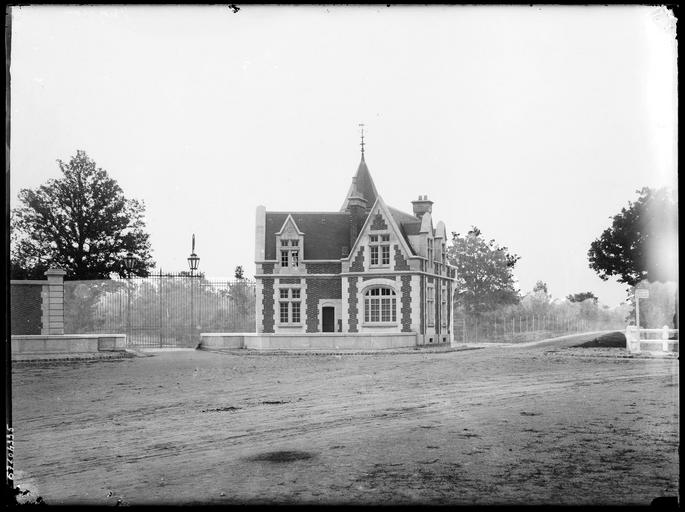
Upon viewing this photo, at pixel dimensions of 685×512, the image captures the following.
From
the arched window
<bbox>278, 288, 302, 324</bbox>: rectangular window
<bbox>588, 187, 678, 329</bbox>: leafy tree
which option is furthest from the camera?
the arched window

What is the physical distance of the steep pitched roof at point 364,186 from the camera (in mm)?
7027

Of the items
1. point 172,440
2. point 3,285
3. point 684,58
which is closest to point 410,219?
point 172,440

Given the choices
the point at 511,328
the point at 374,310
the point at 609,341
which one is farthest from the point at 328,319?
the point at 609,341

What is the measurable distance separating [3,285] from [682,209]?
4079mm

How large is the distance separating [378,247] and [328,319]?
1291 mm

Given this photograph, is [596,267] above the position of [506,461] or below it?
above

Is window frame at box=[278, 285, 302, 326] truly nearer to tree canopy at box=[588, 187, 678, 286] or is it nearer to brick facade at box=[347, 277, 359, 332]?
brick facade at box=[347, 277, 359, 332]

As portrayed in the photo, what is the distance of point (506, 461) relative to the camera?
5277 millimetres

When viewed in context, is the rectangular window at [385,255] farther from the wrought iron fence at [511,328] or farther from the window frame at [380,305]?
the wrought iron fence at [511,328]

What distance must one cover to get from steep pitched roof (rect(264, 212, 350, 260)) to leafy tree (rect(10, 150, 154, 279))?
146 cm

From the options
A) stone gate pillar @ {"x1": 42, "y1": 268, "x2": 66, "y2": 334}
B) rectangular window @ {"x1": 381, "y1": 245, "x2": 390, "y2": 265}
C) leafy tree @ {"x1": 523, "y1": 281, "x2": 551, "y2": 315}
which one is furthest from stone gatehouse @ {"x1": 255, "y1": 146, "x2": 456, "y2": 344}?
stone gate pillar @ {"x1": 42, "y1": 268, "x2": 66, "y2": 334}

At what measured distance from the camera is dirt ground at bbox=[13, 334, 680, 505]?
4.63 metres

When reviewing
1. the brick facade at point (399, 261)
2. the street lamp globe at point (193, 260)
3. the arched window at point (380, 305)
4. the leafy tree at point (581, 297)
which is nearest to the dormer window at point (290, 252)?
the street lamp globe at point (193, 260)

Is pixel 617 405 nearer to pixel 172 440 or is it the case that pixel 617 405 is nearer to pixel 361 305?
pixel 361 305
